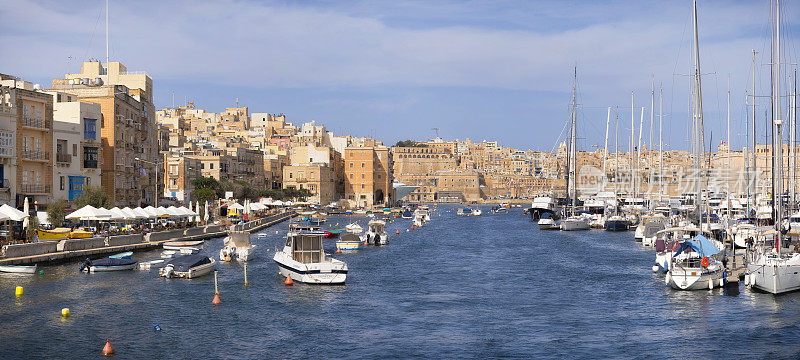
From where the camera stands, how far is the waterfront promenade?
4062 centimetres

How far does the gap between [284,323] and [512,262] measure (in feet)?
86.0

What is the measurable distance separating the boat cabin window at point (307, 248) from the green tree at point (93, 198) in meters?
22.3

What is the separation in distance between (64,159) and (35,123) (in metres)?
4.73

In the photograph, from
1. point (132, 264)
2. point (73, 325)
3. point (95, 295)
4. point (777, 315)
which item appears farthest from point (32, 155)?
point (777, 315)

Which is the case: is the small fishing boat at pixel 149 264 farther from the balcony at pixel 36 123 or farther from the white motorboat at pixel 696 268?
the white motorboat at pixel 696 268

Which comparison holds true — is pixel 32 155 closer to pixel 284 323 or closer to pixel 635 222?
pixel 284 323

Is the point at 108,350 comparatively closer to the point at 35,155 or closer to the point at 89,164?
the point at 35,155

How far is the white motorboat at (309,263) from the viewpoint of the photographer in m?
38.7

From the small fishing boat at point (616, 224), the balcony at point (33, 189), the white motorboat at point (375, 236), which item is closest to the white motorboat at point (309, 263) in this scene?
the balcony at point (33, 189)

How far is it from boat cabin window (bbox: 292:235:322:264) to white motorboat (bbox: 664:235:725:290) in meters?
17.0

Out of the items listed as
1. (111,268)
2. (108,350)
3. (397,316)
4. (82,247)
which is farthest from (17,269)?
(397,316)

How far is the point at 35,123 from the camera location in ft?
176

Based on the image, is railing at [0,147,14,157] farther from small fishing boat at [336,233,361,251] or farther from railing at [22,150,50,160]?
small fishing boat at [336,233,361,251]

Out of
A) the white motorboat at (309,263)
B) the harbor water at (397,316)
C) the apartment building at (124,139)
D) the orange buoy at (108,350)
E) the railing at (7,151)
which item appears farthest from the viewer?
the apartment building at (124,139)
